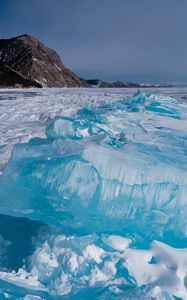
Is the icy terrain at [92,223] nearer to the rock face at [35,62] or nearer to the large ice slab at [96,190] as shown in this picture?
the large ice slab at [96,190]

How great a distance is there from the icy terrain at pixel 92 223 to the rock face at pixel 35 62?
6269 cm

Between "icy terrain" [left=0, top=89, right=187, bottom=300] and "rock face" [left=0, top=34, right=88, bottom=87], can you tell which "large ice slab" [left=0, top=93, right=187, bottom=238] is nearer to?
"icy terrain" [left=0, top=89, right=187, bottom=300]

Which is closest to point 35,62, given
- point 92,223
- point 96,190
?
point 96,190

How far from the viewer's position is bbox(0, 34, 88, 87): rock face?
2761 inches

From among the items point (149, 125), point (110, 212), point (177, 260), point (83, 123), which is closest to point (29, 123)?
point (149, 125)

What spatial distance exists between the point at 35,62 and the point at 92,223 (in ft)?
242

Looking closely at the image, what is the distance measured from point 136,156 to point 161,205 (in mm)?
523

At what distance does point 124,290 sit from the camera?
2176mm

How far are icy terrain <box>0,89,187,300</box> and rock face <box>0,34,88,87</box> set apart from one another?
62.7m

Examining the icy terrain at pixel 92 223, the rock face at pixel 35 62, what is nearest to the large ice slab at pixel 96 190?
the icy terrain at pixel 92 223

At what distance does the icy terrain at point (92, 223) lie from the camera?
225cm

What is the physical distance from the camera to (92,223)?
2.56m

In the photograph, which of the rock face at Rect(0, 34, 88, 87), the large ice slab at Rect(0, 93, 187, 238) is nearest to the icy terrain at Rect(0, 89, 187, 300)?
the large ice slab at Rect(0, 93, 187, 238)

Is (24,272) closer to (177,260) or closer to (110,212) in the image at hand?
(110,212)
